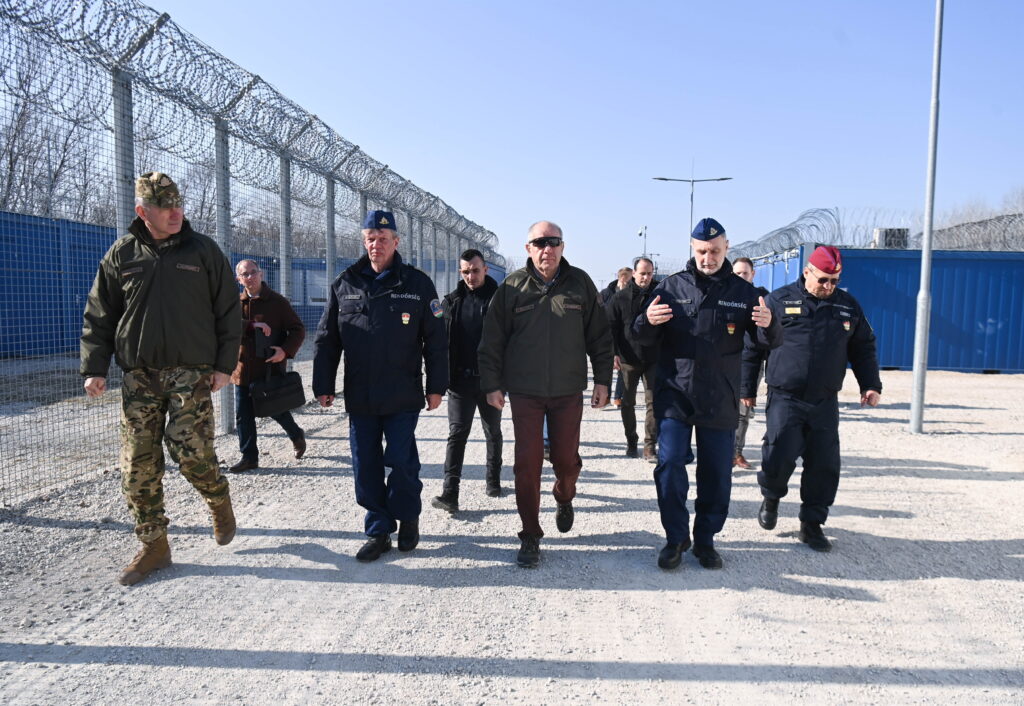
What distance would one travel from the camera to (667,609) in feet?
10.8

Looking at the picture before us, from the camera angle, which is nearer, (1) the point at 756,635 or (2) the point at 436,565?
(1) the point at 756,635

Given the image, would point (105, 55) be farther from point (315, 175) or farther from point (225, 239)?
point (315, 175)

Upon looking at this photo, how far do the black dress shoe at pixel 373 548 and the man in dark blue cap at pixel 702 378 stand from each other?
1.55m

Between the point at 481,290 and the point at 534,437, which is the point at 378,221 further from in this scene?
the point at 534,437

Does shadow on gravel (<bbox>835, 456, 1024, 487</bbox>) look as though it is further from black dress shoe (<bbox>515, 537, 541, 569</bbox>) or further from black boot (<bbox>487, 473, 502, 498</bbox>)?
black dress shoe (<bbox>515, 537, 541, 569</bbox>)

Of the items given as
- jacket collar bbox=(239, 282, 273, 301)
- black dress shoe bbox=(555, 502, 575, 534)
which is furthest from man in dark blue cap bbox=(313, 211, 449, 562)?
jacket collar bbox=(239, 282, 273, 301)

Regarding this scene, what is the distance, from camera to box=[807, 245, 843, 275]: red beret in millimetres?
4074

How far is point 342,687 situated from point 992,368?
15263 millimetres

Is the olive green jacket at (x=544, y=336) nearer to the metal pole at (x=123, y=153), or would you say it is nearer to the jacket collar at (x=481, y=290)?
the jacket collar at (x=481, y=290)

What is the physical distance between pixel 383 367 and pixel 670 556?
1881 millimetres

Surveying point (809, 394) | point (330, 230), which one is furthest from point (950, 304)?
point (330, 230)

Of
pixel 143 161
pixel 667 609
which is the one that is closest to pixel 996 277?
pixel 667 609

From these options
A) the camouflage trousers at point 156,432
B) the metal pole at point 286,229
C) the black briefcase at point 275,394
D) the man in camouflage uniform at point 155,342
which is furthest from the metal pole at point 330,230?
the camouflage trousers at point 156,432

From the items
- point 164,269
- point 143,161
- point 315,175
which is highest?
point 315,175
